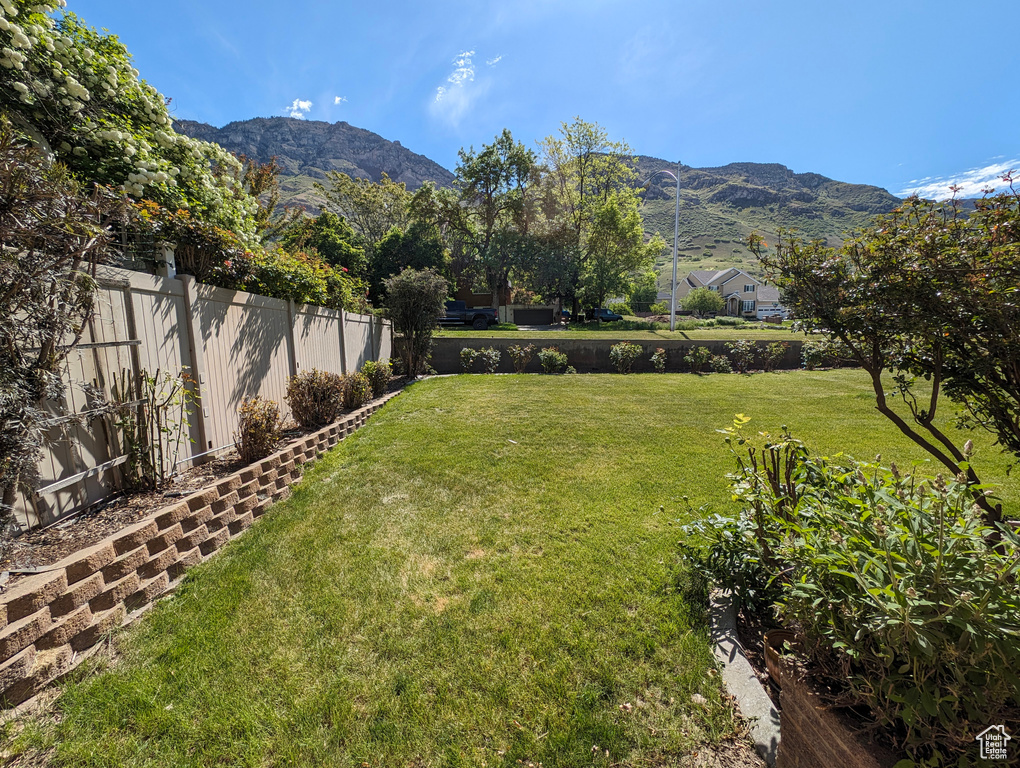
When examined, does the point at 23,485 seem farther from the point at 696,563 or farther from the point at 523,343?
the point at 523,343

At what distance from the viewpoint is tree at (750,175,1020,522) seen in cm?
190

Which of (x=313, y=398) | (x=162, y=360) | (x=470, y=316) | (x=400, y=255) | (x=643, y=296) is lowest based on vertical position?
(x=313, y=398)

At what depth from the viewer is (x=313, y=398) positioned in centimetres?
516

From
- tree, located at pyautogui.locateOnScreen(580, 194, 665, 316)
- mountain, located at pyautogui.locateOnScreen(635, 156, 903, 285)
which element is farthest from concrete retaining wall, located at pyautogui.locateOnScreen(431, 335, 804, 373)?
mountain, located at pyautogui.locateOnScreen(635, 156, 903, 285)

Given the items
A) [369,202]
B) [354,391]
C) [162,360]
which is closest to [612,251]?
[369,202]

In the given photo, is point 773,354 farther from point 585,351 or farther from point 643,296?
point 643,296

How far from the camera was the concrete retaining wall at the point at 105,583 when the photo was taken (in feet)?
5.57

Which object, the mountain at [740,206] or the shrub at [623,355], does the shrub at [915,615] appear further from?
the mountain at [740,206]

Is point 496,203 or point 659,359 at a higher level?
point 496,203

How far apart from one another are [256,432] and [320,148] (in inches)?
4875

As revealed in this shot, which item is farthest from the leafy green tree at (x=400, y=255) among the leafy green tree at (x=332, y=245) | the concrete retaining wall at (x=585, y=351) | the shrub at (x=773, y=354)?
the shrub at (x=773, y=354)

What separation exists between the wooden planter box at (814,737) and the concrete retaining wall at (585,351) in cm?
1145

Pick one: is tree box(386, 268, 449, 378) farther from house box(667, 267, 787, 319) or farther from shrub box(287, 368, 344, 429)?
house box(667, 267, 787, 319)

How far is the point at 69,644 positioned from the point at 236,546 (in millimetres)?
1082
